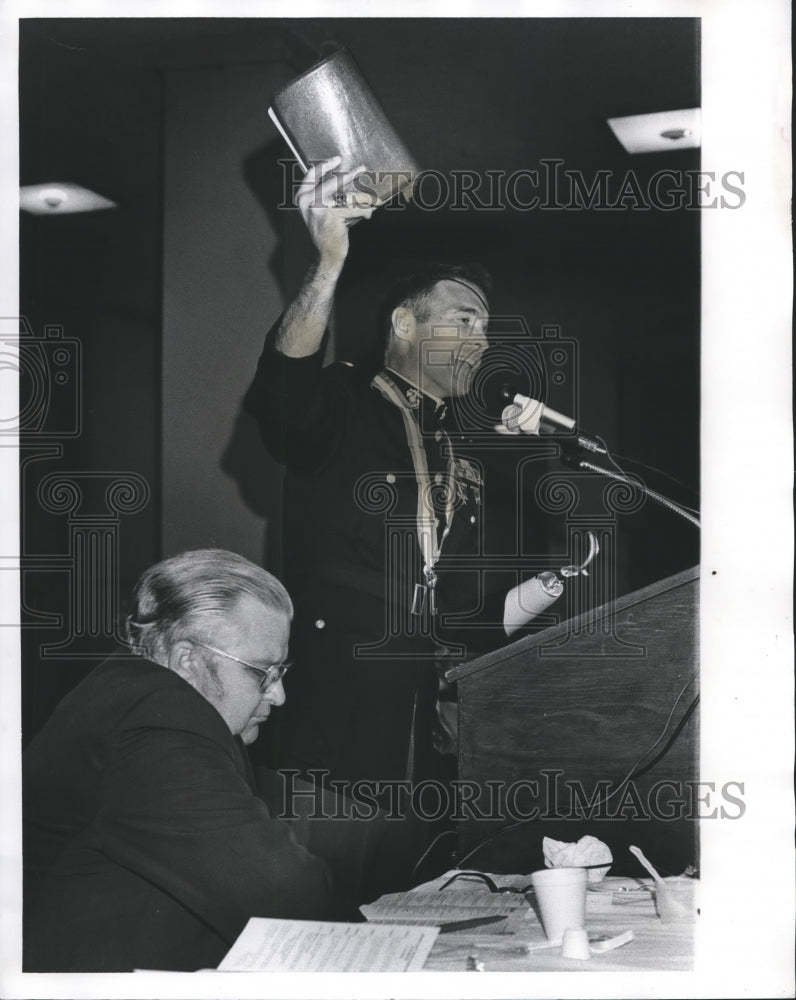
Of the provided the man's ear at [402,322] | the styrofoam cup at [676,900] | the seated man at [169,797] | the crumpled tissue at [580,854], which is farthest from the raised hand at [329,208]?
the styrofoam cup at [676,900]

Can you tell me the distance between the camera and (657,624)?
1912 millimetres

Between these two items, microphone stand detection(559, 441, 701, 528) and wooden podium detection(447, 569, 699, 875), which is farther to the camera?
microphone stand detection(559, 441, 701, 528)

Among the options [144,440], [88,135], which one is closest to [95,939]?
[144,440]

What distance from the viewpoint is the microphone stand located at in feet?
6.48

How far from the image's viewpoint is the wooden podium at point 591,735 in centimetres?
186

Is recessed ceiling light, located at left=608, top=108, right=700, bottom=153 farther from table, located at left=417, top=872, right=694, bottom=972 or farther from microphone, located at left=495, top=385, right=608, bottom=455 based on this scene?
table, located at left=417, top=872, right=694, bottom=972

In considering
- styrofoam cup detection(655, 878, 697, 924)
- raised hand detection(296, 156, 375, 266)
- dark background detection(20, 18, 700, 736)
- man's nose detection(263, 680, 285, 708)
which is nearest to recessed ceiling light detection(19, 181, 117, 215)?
dark background detection(20, 18, 700, 736)

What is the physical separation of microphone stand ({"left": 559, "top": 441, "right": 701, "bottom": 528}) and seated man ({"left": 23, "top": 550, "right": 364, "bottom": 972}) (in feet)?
1.82

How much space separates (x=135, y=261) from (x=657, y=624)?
1.10 m

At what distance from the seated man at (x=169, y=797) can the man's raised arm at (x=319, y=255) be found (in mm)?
398

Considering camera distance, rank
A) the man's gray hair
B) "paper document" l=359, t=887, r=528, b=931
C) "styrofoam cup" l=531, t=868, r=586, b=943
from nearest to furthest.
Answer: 1. "styrofoam cup" l=531, t=868, r=586, b=943
2. "paper document" l=359, t=887, r=528, b=931
3. the man's gray hair

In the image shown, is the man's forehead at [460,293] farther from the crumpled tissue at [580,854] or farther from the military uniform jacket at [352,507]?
A: the crumpled tissue at [580,854]

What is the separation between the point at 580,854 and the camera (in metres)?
1.89
